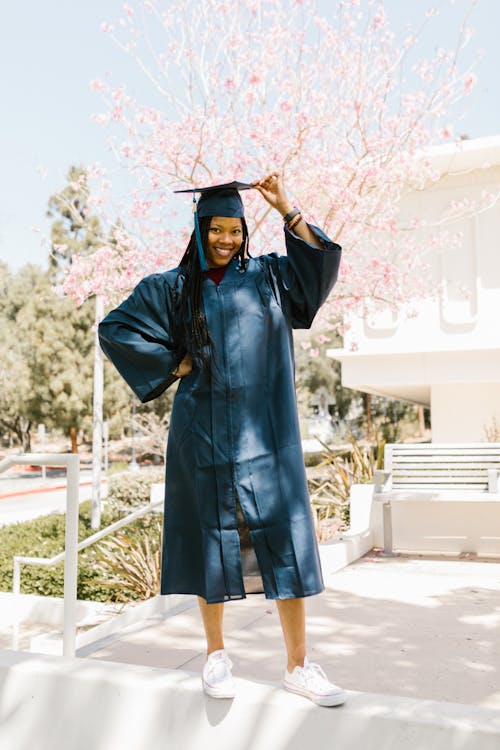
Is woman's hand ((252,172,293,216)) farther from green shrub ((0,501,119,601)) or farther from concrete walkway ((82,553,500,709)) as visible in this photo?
green shrub ((0,501,119,601))

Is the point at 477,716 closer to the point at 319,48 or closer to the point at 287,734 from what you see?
the point at 287,734

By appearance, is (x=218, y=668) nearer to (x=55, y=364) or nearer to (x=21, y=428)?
(x=55, y=364)

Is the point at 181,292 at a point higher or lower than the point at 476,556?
higher

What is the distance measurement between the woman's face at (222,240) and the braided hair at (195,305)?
2cm

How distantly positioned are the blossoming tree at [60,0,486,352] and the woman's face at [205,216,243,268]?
5.49 metres

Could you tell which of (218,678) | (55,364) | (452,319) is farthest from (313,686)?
(55,364)

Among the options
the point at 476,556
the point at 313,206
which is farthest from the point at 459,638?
the point at 313,206

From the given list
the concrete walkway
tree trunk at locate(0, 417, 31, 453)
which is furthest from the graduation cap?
tree trunk at locate(0, 417, 31, 453)

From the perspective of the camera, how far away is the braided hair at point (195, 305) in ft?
7.92

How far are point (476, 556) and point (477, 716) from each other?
5153 mm

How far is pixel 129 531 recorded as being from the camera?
8.15 meters

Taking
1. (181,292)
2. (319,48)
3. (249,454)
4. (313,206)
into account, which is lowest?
(249,454)

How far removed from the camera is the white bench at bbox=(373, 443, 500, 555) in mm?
6691

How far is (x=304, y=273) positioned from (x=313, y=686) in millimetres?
1323
